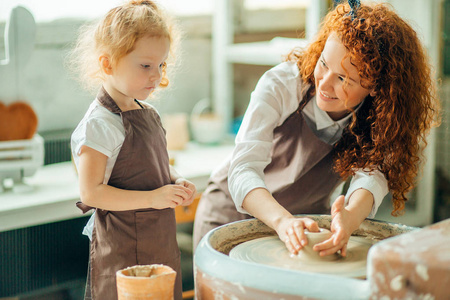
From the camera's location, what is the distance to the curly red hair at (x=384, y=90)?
4.04 feet

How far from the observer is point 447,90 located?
3.10 meters

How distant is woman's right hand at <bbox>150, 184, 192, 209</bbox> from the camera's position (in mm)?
1228

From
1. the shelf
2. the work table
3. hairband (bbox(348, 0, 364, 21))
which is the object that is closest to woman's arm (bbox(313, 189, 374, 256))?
hairband (bbox(348, 0, 364, 21))

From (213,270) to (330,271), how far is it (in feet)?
0.87

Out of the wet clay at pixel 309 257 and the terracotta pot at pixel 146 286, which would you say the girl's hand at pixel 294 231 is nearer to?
the wet clay at pixel 309 257

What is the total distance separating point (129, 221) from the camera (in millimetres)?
1264

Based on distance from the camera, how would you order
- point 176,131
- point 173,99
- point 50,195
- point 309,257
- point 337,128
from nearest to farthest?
point 309,257
point 337,128
point 50,195
point 176,131
point 173,99

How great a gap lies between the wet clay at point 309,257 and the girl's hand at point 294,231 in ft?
0.05

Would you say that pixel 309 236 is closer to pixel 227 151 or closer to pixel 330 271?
pixel 330 271

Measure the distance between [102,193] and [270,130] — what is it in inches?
18.7

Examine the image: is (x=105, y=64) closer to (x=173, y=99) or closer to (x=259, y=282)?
(x=259, y=282)

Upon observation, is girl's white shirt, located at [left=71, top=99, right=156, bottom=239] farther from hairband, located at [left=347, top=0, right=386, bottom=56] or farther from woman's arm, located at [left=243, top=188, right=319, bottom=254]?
hairband, located at [left=347, top=0, right=386, bottom=56]

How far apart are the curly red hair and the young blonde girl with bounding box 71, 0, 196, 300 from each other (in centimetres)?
42

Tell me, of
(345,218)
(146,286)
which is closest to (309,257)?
(345,218)
